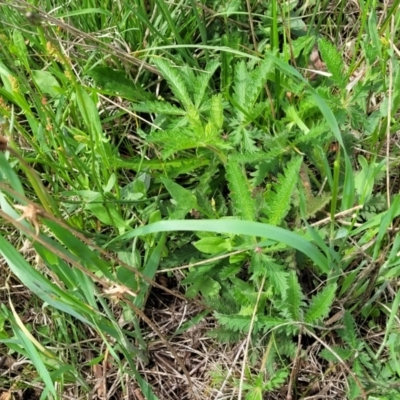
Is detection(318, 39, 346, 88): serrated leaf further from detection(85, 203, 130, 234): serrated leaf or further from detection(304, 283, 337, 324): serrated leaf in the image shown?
detection(85, 203, 130, 234): serrated leaf

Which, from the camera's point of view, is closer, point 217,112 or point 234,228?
point 234,228

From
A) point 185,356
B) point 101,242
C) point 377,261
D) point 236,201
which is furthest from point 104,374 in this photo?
point 377,261

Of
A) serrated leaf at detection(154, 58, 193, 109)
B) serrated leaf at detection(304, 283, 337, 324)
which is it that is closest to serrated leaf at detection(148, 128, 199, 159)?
serrated leaf at detection(154, 58, 193, 109)

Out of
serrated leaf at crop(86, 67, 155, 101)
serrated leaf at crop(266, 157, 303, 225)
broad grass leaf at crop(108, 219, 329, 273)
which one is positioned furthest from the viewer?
serrated leaf at crop(86, 67, 155, 101)

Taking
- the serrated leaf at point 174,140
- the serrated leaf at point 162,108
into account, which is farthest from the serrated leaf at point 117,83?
the serrated leaf at point 174,140

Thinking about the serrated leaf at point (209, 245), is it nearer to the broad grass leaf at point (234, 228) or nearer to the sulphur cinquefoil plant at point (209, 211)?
the sulphur cinquefoil plant at point (209, 211)

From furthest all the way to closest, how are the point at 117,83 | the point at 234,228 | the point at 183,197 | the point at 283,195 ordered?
the point at 117,83
the point at 183,197
the point at 283,195
the point at 234,228

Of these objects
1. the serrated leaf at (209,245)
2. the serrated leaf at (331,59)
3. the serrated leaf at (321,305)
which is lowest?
the serrated leaf at (321,305)

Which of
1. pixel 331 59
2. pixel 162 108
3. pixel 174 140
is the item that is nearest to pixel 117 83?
pixel 162 108

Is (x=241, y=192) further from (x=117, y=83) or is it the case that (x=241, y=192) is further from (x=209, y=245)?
(x=117, y=83)
